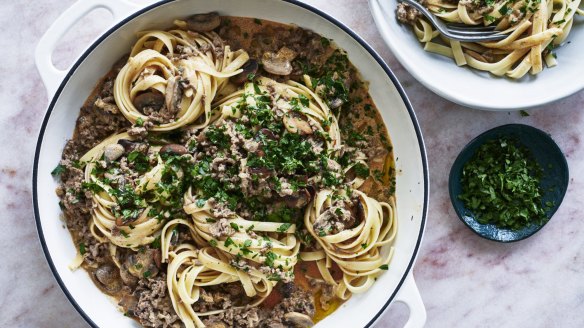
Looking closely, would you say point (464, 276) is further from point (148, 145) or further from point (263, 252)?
point (148, 145)

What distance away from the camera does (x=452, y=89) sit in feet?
15.2

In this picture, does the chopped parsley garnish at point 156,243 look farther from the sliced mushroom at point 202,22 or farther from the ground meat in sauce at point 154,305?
the sliced mushroom at point 202,22

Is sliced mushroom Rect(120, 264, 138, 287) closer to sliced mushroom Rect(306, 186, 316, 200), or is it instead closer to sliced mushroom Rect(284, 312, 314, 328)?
sliced mushroom Rect(284, 312, 314, 328)

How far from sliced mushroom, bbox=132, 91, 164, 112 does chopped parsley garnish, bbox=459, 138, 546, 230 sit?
2.46 metres

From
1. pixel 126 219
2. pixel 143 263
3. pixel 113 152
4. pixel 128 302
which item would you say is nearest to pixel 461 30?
pixel 113 152

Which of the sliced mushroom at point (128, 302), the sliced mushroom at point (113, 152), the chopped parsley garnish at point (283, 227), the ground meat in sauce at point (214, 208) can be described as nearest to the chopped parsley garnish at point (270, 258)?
the ground meat in sauce at point (214, 208)

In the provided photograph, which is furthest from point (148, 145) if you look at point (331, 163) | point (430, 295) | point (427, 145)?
point (430, 295)

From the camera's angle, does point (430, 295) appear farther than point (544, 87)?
Yes

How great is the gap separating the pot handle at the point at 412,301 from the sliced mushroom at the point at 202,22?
94.5 inches

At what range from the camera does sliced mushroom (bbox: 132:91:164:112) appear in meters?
4.50

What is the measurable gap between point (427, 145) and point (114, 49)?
2.60 m

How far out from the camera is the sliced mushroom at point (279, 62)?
463 centimetres

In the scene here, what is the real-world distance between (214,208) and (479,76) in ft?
7.54

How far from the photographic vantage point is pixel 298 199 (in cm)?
451
